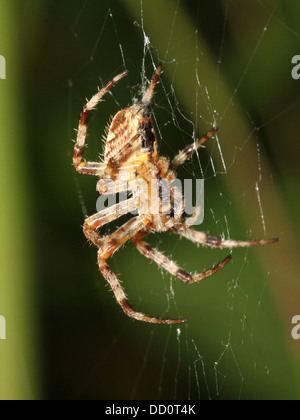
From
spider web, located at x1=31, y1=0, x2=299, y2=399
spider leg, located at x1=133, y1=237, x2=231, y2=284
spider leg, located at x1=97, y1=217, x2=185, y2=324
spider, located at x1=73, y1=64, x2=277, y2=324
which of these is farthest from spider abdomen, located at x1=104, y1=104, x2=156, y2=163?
spider leg, located at x1=133, y1=237, x2=231, y2=284

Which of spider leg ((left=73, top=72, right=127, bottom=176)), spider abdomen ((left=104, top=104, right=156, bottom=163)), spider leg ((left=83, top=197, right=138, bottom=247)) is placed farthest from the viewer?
spider leg ((left=83, top=197, right=138, bottom=247))

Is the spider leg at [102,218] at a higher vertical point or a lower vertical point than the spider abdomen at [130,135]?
lower

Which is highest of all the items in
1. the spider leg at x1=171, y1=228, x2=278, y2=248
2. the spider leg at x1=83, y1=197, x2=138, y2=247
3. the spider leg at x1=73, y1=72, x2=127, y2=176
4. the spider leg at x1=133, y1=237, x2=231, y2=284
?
the spider leg at x1=73, y1=72, x2=127, y2=176

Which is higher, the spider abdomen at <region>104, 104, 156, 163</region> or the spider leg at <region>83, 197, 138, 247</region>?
the spider abdomen at <region>104, 104, 156, 163</region>

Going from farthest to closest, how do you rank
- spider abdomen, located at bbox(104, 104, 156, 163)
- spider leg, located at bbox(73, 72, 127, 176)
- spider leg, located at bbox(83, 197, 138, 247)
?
spider leg, located at bbox(83, 197, 138, 247) → spider leg, located at bbox(73, 72, 127, 176) → spider abdomen, located at bbox(104, 104, 156, 163)

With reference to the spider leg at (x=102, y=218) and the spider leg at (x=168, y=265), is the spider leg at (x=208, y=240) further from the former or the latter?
the spider leg at (x=102, y=218)

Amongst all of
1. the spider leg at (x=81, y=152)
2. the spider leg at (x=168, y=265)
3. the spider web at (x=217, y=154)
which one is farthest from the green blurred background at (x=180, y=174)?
the spider leg at (x=81, y=152)

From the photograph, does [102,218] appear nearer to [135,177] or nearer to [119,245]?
[119,245]

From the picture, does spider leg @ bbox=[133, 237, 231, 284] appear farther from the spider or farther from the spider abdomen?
the spider abdomen
